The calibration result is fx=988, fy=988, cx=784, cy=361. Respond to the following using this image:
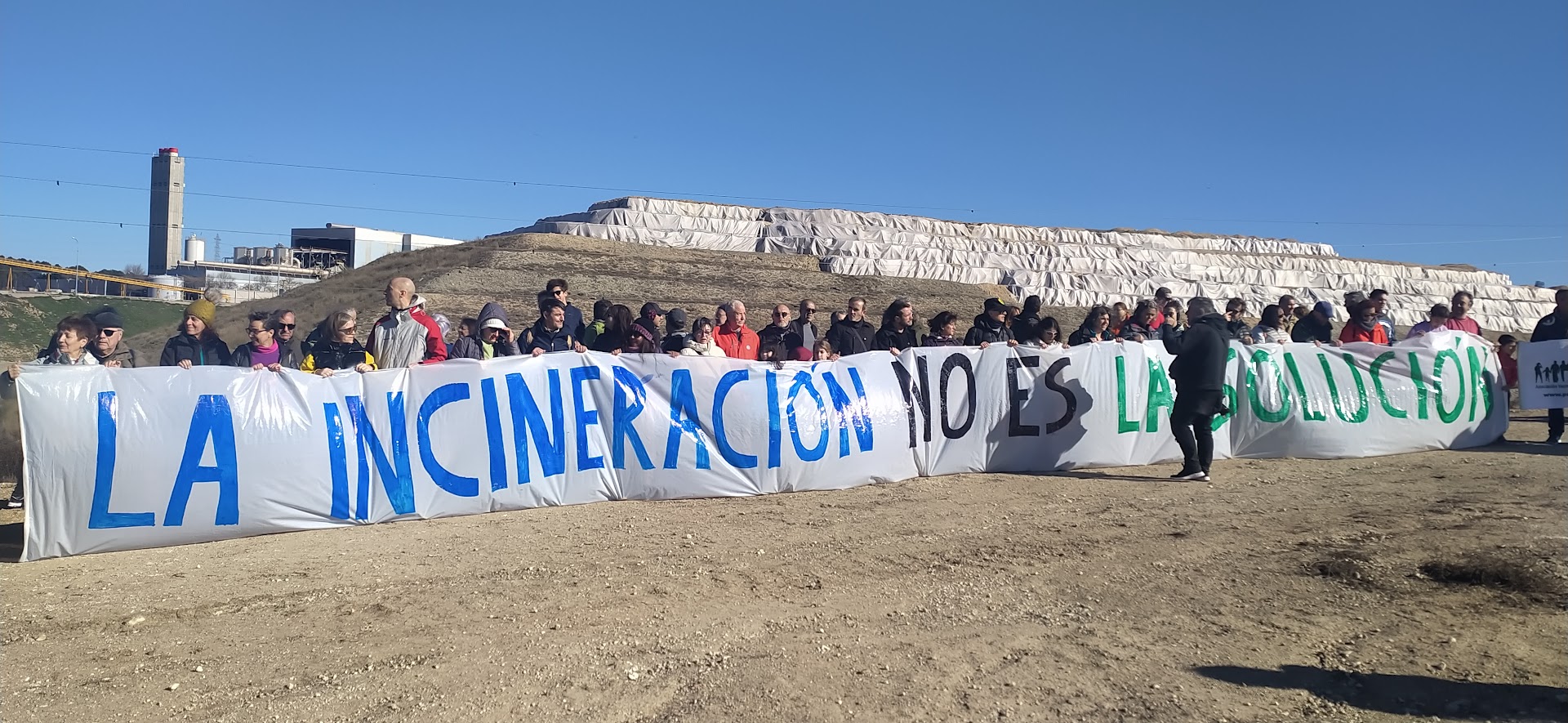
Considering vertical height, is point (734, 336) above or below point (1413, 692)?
above

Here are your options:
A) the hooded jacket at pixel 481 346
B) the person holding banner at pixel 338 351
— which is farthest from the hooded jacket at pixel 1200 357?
the person holding banner at pixel 338 351

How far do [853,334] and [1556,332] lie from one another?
823 centimetres

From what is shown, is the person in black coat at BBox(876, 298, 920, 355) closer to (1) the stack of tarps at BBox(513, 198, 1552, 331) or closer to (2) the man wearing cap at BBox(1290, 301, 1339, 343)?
(2) the man wearing cap at BBox(1290, 301, 1339, 343)

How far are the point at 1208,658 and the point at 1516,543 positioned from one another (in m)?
2.88

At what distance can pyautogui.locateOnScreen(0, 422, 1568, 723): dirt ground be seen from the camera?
12.3 feet

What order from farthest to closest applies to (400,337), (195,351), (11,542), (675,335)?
(675,335) → (195,351) → (400,337) → (11,542)

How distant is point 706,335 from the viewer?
28.9 ft

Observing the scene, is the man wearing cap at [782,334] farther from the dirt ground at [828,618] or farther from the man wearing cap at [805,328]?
the dirt ground at [828,618]

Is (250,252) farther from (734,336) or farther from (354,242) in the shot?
(734,336)

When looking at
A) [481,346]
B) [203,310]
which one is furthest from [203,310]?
[481,346]

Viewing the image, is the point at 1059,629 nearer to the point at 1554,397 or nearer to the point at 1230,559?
the point at 1230,559

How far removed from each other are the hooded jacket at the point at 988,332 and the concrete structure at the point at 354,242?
225 feet

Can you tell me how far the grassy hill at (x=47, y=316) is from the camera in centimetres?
2503

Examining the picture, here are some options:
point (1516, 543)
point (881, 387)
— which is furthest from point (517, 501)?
point (1516, 543)
